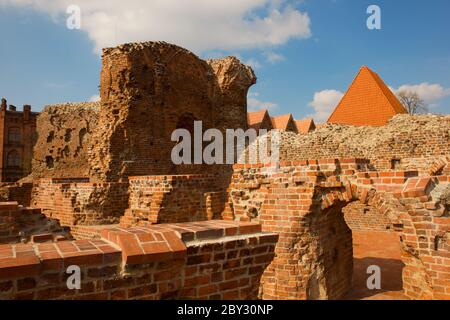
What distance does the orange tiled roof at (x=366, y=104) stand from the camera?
902 inches

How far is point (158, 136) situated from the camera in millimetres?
14367

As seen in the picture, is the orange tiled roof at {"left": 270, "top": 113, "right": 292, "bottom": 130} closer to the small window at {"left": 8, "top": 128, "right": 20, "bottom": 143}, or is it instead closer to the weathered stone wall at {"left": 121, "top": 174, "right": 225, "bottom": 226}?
the small window at {"left": 8, "top": 128, "right": 20, "bottom": 143}

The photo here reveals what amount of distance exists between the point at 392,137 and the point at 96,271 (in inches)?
515

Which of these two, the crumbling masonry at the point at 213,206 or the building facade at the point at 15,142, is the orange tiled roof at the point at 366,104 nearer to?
the crumbling masonry at the point at 213,206

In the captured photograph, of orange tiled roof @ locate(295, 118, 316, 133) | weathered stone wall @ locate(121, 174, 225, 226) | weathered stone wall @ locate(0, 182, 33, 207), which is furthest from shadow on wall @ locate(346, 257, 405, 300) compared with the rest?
orange tiled roof @ locate(295, 118, 316, 133)

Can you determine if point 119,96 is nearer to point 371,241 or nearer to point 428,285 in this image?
point 371,241

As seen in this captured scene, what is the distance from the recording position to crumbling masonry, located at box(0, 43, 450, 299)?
6.91 feet

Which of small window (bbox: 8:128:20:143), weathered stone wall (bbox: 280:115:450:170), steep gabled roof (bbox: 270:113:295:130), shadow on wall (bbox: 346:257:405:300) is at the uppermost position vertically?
steep gabled roof (bbox: 270:113:295:130)

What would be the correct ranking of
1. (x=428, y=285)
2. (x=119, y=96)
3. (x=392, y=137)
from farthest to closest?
(x=119, y=96) → (x=392, y=137) → (x=428, y=285)

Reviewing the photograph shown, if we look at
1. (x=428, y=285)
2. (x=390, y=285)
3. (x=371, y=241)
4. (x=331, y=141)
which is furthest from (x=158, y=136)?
(x=428, y=285)

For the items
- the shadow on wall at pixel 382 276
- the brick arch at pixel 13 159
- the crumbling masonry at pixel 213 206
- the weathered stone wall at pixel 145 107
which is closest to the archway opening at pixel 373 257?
the shadow on wall at pixel 382 276

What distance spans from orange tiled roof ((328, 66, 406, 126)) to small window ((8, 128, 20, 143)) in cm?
3544
